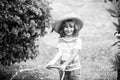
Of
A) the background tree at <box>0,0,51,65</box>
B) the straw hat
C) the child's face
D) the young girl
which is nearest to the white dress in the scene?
the young girl

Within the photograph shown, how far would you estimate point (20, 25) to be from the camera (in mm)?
6398

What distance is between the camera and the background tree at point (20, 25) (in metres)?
6.24

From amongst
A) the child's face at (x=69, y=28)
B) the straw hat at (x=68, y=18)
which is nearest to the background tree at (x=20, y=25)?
the straw hat at (x=68, y=18)

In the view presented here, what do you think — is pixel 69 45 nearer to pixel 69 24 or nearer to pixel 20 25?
Answer: pixel 69 24

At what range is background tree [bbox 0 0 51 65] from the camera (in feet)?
20.5

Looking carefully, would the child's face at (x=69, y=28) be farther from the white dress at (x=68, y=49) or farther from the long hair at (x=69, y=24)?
the white dress at (x=68, y=49)

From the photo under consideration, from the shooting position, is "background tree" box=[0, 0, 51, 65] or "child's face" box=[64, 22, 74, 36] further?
"background tree" box=[0, 0, 51, 65]

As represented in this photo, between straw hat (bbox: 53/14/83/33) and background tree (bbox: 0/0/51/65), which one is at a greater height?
straw hat (bbox: 53/14/83/33)

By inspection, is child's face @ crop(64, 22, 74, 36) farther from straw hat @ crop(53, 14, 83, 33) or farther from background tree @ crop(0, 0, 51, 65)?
background tree @ crop(0, 0, 51, 65)

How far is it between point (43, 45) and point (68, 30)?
263 inches

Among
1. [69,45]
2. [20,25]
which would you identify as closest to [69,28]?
[69,45]

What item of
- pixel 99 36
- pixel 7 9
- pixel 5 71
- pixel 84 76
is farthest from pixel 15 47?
pixel 99 36

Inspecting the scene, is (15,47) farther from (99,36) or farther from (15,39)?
(99,36)

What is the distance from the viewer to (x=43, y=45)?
1134cm
